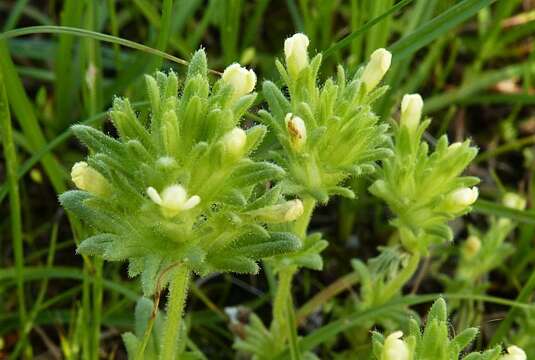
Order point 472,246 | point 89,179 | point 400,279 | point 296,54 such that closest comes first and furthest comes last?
point 89,179, point 296,54, point 400,279, point 472,246

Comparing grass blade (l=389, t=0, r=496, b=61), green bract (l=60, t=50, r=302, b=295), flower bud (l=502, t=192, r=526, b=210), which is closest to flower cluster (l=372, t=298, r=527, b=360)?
green bract (l=60, t=50, r=302, b=295)

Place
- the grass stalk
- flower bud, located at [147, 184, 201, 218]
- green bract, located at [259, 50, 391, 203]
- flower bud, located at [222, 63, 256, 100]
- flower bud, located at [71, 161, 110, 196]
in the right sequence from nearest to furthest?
flower bud, located at [147, 184, 201, 218] < flower bud, located at [71, 161, 110, 196] < flower bud, located at [222, 63, 256, 100] < green bract, located at [259, 50, 391, 203] < the grass stalk

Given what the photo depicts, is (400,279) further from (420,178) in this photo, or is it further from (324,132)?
(324,132)

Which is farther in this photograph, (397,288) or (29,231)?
(29,231)

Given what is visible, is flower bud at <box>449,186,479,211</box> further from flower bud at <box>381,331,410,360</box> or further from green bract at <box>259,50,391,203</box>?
flower bud at <box>381,331,410,360</box>

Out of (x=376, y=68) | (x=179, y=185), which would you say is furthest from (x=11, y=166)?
(x=376, y=68)

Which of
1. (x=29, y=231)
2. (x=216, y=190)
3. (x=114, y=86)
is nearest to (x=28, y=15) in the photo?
(x=114, y=86)

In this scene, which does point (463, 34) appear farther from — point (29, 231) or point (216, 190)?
point (216, 190)
